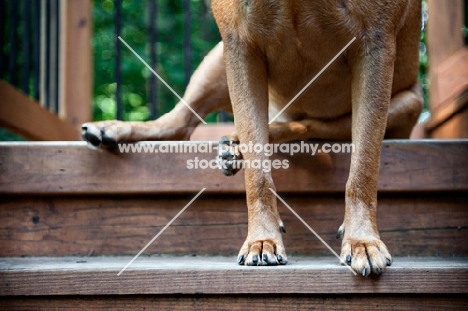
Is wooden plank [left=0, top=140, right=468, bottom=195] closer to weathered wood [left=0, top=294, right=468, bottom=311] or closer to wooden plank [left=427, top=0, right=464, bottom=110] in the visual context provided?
weathered wood [left=0, top=294, right=468, bottom=311]

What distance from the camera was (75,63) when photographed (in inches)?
149

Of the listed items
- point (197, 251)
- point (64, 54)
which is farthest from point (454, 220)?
point (64, 54)

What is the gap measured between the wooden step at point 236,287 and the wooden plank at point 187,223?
35cm

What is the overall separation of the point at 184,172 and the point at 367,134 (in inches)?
25.9

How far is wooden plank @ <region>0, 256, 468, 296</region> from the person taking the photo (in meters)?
1.61

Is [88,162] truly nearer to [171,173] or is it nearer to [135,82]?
[171,173]

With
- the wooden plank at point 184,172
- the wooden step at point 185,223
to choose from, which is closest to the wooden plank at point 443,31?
the wooden plank at point 184,172

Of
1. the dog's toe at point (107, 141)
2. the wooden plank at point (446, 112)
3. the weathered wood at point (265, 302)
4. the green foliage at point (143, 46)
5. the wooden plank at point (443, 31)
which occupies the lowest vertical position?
the weathered wood at point (265, 302)

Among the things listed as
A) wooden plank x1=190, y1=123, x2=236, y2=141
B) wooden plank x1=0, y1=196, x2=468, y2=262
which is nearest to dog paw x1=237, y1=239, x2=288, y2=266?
wooden plank x1=0, y1=196, x2=468, y2=262

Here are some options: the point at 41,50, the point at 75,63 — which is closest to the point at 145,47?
the point at 75,63

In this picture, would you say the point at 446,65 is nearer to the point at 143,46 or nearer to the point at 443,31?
the point at 443,31

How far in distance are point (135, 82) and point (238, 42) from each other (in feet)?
16.0

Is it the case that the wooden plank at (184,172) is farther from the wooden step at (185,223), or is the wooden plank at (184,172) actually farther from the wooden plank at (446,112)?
the wooden plank at (446,112)

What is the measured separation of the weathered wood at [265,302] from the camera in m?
1.62
